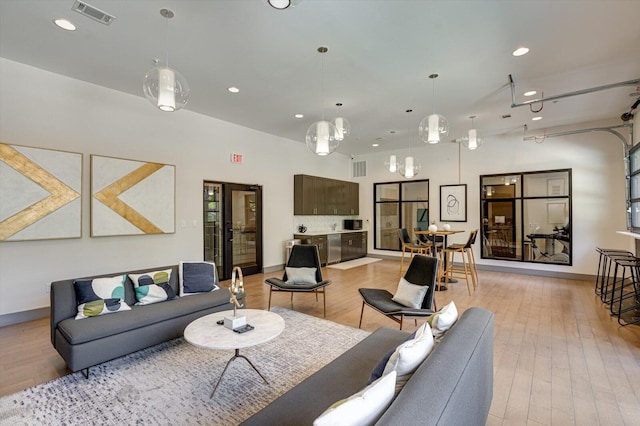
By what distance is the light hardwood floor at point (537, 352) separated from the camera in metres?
2.23

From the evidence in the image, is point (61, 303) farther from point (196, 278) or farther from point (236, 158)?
point (236, 158)

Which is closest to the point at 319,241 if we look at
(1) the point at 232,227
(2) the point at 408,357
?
(1) the point at 232,227

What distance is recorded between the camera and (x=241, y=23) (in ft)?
9.73

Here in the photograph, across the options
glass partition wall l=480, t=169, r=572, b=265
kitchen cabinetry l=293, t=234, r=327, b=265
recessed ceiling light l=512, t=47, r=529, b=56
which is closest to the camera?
recessed ceiling light l=512, t=47, r=529, b=56

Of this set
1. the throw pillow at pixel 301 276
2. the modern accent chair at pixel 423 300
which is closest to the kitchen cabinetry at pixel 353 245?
the throw pillow at pixel 301 276

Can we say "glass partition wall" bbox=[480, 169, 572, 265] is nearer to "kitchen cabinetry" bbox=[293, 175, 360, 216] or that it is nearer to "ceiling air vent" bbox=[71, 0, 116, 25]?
"kitchen cabinetry" bbox=[293, 175, 360, 216]

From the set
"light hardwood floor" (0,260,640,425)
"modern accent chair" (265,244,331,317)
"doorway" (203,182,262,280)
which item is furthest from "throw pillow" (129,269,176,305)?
"doorway" (203,182,262,280)

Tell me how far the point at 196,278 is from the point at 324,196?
5056 millimetres

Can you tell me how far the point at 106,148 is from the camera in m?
4.48

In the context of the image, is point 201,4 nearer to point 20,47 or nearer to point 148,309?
point 20,47

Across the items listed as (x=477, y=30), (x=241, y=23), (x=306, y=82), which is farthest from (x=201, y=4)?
(x=477, y=30)

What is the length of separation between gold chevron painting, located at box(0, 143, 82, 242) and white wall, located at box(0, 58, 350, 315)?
0.12 metres

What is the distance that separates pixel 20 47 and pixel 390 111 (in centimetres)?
524

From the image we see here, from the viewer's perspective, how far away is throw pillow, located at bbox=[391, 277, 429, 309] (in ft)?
10.7
